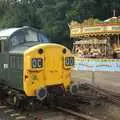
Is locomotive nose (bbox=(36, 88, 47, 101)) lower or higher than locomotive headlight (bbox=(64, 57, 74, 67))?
lower

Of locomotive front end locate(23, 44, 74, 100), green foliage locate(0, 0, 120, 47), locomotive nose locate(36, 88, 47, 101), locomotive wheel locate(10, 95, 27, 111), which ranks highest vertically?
green foliage locate(0, 0, 120, 47)

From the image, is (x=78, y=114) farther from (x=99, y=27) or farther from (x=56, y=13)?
(x=56, y=13)

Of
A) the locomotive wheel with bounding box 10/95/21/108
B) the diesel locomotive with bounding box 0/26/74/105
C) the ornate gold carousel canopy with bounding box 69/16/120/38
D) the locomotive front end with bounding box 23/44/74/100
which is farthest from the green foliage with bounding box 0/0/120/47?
the locomotive front end with bounding box 23/44/74/100

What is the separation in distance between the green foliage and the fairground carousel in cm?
1446

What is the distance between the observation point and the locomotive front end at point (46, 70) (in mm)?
13281

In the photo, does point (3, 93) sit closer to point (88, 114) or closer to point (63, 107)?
point (63, 107)

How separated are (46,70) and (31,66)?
28.1 inches

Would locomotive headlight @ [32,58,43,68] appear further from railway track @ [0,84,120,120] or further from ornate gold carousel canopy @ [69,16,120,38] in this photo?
ornate gold carousel canopy @ [69,16,120,38]

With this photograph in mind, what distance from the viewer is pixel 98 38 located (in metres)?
41.3

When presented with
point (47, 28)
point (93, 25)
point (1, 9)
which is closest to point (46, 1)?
point (47, 28)

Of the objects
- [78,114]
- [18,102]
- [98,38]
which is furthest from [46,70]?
[98,38]

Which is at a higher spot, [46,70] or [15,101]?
[46,70]

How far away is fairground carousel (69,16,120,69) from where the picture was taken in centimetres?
3847

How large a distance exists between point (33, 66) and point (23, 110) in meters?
2.16
